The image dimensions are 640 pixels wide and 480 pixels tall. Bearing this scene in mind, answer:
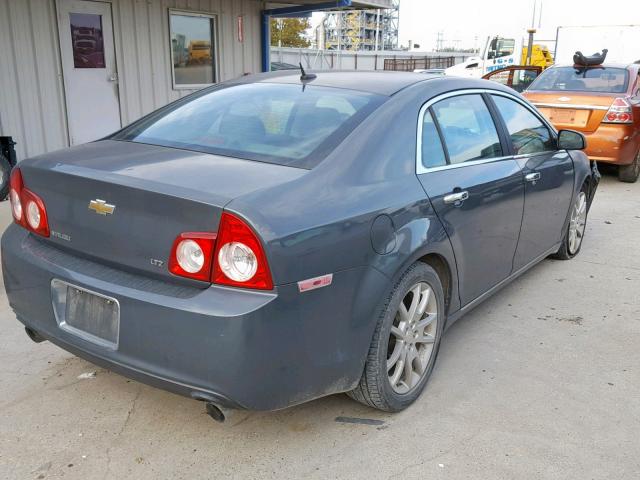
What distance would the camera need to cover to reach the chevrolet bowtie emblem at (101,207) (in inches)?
97.9

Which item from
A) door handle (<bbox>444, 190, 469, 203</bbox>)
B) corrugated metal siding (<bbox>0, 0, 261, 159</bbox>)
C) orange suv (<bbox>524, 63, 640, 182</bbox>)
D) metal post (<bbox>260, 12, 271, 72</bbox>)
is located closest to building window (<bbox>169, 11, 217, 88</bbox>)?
corrugated metal siding (<bbox>0, 0, 261, 159</bbox>)

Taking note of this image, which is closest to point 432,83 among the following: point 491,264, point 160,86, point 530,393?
point 491,264

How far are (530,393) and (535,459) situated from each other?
0.59 metres

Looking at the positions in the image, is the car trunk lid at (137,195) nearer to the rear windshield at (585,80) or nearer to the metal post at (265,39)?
the rear windshield at (585,80)

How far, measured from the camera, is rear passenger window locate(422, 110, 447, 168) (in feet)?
10.1

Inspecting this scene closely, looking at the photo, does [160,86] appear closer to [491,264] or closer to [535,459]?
[491,264]

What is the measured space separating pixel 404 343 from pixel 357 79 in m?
1.44

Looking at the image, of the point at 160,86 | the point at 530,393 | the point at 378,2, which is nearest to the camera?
the point at 530,393

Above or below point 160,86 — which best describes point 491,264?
below

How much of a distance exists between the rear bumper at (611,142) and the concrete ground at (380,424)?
5.10 metres

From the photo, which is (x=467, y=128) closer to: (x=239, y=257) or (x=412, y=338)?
(x=412, y=338)

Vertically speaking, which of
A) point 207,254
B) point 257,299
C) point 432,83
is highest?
point 432,83

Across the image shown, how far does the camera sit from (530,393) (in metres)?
3.23

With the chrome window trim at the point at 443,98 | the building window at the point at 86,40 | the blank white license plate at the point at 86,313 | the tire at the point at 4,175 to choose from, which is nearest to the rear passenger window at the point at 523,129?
the chrome window trim at the point at 443,98
